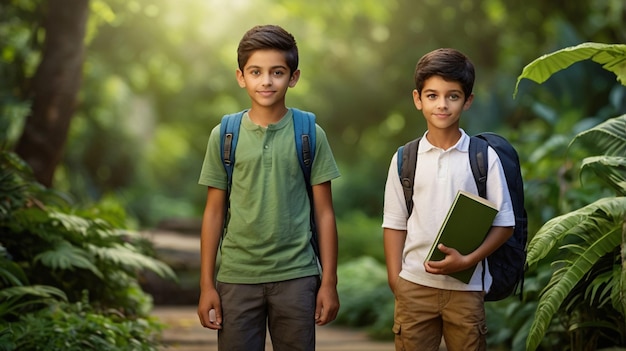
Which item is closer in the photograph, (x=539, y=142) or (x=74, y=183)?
(x=539, y=142)

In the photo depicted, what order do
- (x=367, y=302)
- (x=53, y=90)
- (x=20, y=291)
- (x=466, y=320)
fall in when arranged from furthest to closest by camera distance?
(x=367, y=302), (x=53, y=90), (x=20, y=291), (x=466, y=320)

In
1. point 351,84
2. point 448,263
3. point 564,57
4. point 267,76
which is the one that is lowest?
point 448,263

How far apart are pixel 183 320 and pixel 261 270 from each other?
19.1ft

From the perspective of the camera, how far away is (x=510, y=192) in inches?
157

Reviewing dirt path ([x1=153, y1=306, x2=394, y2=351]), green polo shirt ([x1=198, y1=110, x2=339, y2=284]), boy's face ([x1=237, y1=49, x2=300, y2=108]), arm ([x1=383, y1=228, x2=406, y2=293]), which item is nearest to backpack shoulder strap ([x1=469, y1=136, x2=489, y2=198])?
arm ([x1=383, y1=228, x2=406, y2=293])

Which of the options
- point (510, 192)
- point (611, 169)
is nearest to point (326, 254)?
point (510, 192)

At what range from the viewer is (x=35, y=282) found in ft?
21.9

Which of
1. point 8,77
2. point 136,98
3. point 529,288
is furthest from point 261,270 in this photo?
point 136,98

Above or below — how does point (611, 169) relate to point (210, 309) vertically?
above

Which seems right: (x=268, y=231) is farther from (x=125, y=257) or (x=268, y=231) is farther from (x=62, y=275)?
(x=62, y=275)

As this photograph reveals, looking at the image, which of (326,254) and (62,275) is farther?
(62,275)

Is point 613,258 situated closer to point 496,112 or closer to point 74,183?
point 496,112

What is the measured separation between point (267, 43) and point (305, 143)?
436 mm

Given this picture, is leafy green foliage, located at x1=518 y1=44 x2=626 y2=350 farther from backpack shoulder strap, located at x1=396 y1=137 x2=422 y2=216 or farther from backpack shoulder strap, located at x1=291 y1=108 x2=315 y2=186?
backpack shoulder strap, located at x1=291 y1=108 x2=315 y2=186
